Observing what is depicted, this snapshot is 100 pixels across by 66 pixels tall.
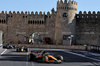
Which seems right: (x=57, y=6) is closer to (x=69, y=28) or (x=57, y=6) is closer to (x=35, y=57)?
(x=69, y=28)

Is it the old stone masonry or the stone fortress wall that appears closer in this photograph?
the old stone masonry

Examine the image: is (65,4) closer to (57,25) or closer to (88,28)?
(57,25)

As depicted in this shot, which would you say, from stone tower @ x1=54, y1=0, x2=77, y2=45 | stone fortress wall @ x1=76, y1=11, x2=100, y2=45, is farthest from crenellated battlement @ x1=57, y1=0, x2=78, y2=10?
stone fortress wall @ x1=76, y1=11, x2=100, y2=45

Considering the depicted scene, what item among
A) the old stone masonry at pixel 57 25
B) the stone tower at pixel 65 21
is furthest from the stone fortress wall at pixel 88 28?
the stone tower at pixel 65 21

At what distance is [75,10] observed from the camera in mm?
56281

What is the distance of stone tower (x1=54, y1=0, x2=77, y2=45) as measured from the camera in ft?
181

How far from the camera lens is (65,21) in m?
55.1

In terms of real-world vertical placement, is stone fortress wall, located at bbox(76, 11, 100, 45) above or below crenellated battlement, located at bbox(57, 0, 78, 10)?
below

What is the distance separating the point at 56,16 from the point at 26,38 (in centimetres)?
928

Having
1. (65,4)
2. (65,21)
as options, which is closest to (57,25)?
(65,21)

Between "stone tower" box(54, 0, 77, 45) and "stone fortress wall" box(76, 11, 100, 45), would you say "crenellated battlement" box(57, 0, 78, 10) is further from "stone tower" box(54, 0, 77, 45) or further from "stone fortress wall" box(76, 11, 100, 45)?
"stone fortress wall" box(76, 11, 100, 45)

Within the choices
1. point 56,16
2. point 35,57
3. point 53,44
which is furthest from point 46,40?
point 35,57

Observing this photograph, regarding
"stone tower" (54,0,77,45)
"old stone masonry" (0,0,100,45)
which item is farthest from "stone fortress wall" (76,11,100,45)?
"stone tower" (54,0,77,45)

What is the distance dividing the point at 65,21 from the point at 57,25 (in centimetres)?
225
